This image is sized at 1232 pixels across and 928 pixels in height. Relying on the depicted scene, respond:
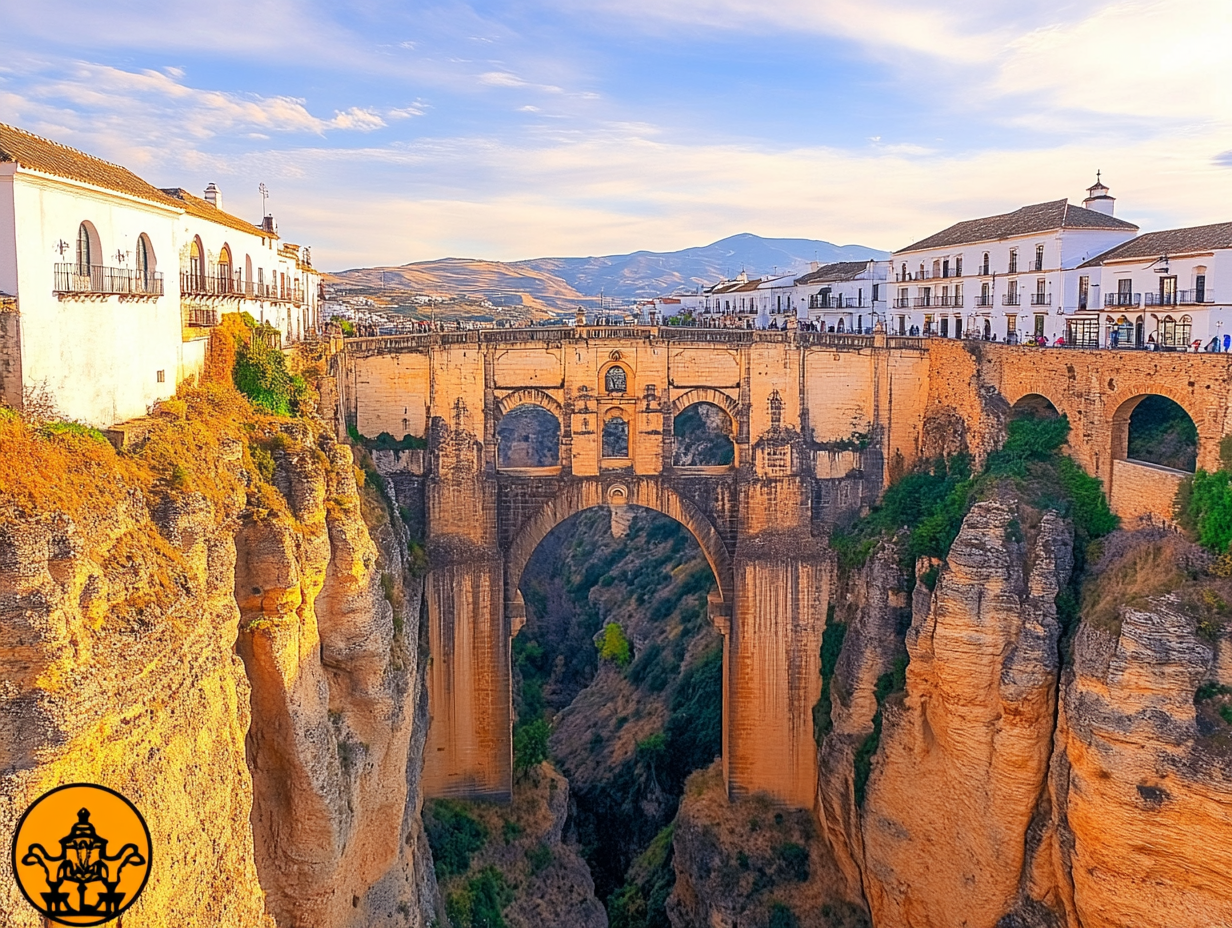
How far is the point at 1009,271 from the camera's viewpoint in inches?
1742

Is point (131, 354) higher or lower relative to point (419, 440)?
higher

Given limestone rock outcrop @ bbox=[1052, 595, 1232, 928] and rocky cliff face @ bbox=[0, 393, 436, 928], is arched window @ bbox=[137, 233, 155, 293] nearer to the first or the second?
rocky cliff face @ bbox=[0, 393, 436, 928]

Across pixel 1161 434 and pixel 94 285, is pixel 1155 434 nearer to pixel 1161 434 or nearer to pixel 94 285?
pixel 1161 434

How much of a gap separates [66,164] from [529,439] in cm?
5092

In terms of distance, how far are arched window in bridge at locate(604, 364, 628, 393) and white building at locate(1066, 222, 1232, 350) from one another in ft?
47.5

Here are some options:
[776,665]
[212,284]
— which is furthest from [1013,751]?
[212,284]

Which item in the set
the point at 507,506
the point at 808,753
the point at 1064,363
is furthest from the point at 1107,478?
the point at 507,506

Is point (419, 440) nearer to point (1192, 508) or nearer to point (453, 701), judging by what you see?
point (453, 701)

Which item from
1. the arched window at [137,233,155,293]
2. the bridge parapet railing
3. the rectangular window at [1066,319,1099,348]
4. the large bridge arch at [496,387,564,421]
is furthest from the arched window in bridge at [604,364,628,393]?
the rectangular window at [1066,319,1099,348]

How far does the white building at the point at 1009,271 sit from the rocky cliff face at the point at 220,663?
26915 mm

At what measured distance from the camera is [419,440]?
33406 mm

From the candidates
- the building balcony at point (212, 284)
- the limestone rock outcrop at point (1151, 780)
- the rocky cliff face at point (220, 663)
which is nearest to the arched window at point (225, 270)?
the building balcony at point (212, 284)

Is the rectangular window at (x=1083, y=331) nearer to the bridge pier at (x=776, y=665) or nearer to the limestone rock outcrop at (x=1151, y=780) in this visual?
the bridge pier at (x=776, y=665)

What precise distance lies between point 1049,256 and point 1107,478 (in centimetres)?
1446
